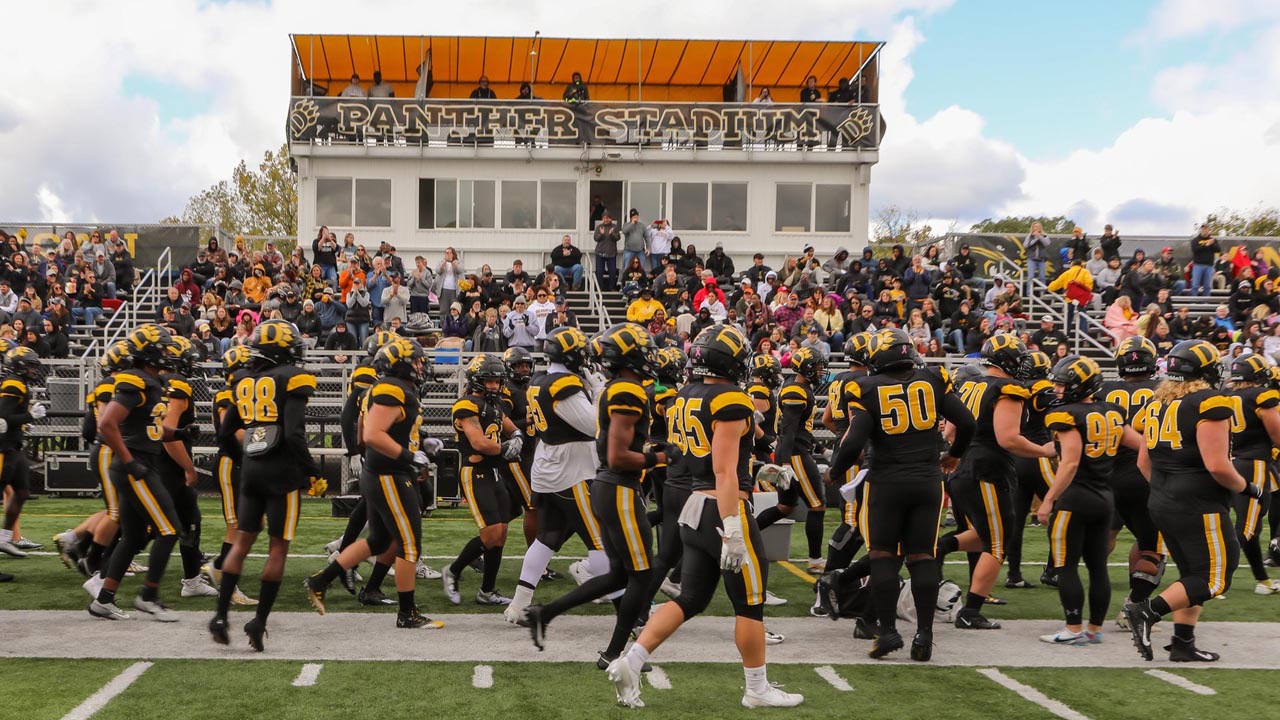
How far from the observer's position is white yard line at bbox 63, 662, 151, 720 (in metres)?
5.35

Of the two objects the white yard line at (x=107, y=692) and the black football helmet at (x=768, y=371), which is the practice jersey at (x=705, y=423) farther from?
the white yard line at (x=107, y=692)

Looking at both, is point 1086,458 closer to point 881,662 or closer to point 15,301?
point 881,662

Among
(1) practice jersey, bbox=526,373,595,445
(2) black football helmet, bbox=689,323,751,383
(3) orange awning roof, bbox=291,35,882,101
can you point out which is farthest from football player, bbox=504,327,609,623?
(3) orange awning roof, bbox=291,35,882,101

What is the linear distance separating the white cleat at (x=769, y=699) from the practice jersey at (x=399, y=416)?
2.50m

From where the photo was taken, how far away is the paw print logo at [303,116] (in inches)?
971

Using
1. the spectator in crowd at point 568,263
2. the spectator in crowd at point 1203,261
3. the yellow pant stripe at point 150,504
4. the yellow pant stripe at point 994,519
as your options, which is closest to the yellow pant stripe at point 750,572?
the yellow pant stripe at point 994,519

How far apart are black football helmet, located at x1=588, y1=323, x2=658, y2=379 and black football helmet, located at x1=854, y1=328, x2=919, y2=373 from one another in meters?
1.31

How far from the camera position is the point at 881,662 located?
6645 mm

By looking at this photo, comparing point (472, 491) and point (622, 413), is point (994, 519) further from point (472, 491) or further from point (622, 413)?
point (472, 491)

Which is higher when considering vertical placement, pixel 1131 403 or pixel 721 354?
pixel 721 354

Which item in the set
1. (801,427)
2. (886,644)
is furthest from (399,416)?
(801,427)

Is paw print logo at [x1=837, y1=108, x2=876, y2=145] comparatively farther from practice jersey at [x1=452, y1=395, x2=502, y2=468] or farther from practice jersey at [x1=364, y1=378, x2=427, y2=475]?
practice jersey at [x1=364, y1=378, x2=427, y2=475]

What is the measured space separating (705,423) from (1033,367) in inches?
133

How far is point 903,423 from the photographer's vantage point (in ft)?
21.1
